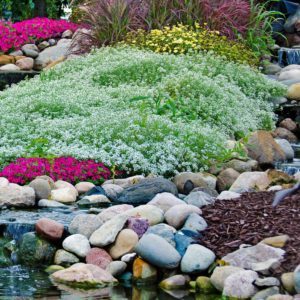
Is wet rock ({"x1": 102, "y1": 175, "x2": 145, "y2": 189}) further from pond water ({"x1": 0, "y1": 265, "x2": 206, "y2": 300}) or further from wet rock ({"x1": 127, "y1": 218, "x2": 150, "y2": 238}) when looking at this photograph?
pond water ({"x1": 0, "y1": 265, "x2": 206, "y2": 300})

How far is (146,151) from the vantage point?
9.67 metres

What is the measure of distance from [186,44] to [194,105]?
304cm

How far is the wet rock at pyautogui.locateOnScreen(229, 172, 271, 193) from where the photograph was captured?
8680 mm

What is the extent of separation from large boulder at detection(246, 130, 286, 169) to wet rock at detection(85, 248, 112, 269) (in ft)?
12.3

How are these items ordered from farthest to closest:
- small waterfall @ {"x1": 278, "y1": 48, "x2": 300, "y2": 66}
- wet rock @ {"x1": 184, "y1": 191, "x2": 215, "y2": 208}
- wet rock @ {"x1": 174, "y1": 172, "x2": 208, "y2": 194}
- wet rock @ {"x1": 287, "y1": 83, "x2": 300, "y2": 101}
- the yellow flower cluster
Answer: small waterfall @ {"x1": 278, "y1": 48, "x2": 300, "y2": 66} → the yellow flower cluster → wet rock @ {"x1": 287, "y1": 83, "x2": 300, "y2": 101} → wet rock @ {"x1": 174, "y1": 172, "x2": 208, "y2": 194} → wet rock @ {"x1": 184, "y1": 191, "x2": 215, "y2": 208}

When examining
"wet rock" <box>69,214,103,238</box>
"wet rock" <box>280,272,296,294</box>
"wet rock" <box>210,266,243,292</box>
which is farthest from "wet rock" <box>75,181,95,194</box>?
"wet rock" <box>280,272,296,294</box>

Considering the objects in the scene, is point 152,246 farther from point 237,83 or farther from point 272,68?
point 272,68

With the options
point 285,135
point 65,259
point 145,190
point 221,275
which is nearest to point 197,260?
point 221,275

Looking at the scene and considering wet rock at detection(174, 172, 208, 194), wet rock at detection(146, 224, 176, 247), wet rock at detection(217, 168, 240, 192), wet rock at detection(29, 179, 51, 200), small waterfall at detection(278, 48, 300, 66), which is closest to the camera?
wet rock at detection(146, 224, 176, 247)

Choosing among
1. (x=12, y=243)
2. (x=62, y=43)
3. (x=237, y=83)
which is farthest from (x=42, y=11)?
(x=12, y=243)

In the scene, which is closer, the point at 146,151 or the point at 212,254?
the point at 212,254

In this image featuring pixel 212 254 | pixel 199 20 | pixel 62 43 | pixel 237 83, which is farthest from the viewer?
pixel 62 43

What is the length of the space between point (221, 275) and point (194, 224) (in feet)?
3.12

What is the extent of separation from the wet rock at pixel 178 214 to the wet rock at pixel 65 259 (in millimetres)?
876
